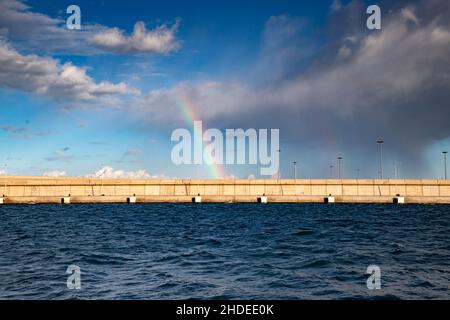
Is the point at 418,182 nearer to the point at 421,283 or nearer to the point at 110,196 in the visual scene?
the point at 110,196

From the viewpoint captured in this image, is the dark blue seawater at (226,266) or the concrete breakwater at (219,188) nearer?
the dark blue seawater at (226,266)

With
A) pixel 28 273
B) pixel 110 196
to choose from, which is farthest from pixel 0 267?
pixel 110 196

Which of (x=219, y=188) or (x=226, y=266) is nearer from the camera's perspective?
(x=226, y=266)

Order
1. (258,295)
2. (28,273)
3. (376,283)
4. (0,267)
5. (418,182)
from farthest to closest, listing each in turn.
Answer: (418,182) < (0,267) < (28,273) < (376,283) < (258,295)

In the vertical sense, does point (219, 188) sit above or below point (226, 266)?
above

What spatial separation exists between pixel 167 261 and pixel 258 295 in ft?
31.2

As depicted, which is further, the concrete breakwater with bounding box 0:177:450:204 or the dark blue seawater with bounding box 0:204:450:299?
the concrete breakwater with bounding box 0:177:450:204

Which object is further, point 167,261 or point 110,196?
point 110,196

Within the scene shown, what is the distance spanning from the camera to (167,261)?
80.8 ft

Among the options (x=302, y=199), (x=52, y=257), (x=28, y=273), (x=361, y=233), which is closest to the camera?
(x=28, y=273)

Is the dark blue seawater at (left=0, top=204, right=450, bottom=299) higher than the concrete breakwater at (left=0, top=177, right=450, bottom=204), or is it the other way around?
the concrete breakwater at (left=0, top=177, right=450, bottom=204)

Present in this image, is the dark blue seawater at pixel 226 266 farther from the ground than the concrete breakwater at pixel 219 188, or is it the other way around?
the concrete breakwater at pixel 219 188

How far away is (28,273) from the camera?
21453 mm
